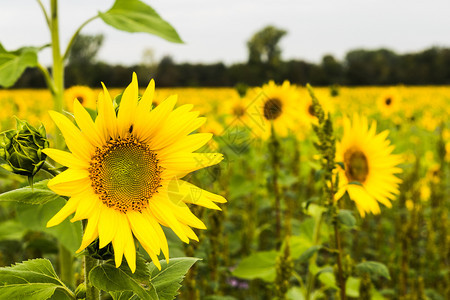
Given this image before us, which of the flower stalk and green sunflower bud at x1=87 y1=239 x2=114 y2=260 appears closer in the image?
green sunflower bud at x1=87 y1=239 x2=114 y2=260

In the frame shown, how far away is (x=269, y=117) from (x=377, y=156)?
40.6 inches

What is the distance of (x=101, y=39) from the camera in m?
43.1

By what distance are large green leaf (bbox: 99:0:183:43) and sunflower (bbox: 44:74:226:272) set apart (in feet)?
1.67

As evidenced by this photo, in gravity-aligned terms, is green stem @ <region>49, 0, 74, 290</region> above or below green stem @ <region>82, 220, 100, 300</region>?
above

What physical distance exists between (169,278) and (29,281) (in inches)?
11.2

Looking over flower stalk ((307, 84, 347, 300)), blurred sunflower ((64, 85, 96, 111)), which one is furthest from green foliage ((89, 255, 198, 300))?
blurred sunflower ((64, 85, 96, 111))

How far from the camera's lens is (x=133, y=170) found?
92 centimetres

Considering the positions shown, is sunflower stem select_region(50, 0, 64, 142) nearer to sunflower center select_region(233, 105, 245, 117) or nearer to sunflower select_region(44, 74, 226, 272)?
sunflower select_region(44, 74, 226, 272)

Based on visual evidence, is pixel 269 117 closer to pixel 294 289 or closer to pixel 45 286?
pixel 294 289

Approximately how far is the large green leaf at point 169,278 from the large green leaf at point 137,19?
0.70 metres

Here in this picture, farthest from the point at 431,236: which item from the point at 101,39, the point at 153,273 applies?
the point at 101,39

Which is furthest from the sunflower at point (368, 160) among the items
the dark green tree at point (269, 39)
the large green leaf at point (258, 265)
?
the dark green tree at point (269, 39)

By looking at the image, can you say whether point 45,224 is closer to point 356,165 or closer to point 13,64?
point 13,64

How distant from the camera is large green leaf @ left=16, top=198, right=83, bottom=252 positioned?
4.52 ft
